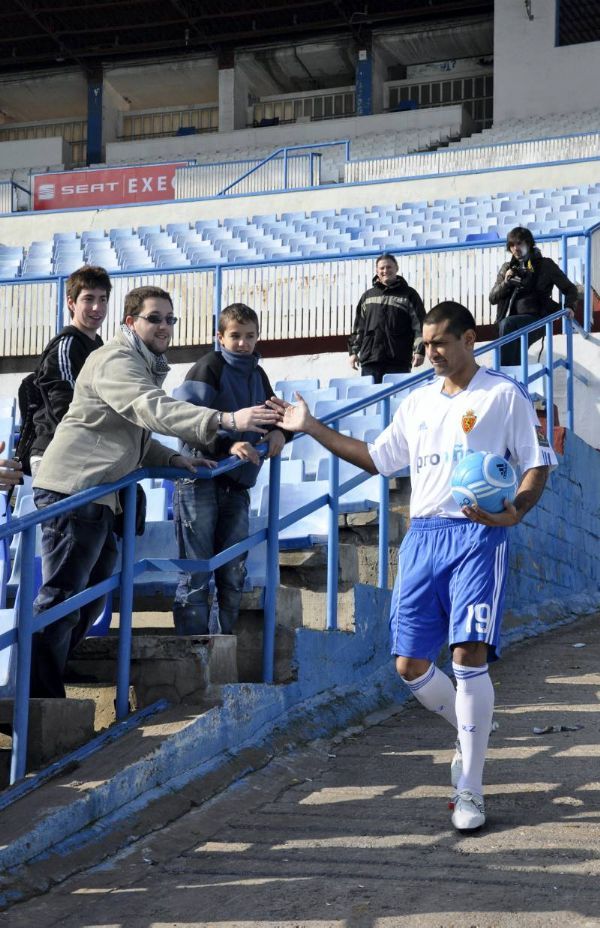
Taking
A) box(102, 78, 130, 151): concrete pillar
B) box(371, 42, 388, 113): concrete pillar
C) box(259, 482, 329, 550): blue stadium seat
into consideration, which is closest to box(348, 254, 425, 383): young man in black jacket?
box(259, 482, 329, 550): blue stadium seat

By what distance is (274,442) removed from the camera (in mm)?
5105

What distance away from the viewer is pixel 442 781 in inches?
187

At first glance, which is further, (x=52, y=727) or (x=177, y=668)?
(x=177, y=668)

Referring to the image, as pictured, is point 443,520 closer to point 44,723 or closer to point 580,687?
point 44,723

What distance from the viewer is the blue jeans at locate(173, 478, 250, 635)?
5258 mm

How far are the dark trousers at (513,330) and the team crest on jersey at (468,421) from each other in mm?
5117

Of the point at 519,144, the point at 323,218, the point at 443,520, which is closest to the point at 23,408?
the point at 443,520

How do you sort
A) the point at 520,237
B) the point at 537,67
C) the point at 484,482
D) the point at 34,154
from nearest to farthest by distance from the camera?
the point at 484,482
the point at 520,237
the point at 537,67
the point at 34,154

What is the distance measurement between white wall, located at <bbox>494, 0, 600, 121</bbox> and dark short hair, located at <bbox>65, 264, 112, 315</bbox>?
79.5 feet

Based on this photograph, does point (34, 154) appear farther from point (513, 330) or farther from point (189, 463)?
point (189, 463)

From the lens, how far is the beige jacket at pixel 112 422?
15.2 ft

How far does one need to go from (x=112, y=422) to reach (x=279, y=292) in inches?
365

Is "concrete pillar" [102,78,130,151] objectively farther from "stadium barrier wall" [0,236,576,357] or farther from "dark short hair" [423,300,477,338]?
"dark short hair" [423,300,477,338]

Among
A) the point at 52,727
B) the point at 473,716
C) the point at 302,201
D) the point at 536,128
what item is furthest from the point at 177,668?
the point at 536,128
